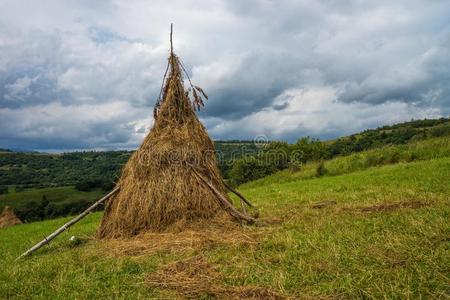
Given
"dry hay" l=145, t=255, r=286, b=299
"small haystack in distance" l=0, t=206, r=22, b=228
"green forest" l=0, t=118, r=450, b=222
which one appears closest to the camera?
"dry hay" l=145, t=255, r=286, b=299

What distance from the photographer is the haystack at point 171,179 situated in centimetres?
1042

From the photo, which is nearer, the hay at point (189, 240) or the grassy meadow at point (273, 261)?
the grassy meadow at point (273, 261)

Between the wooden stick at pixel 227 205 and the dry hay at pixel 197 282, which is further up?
the wooden stick at pixel 227 205

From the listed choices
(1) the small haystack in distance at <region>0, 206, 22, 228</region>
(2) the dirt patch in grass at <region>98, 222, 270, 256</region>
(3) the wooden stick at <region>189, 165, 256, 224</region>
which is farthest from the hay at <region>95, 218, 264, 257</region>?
(1) the small haystack in distance at <region>0, 206, 22, 228</region>

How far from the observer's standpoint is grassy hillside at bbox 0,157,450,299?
5.34 m

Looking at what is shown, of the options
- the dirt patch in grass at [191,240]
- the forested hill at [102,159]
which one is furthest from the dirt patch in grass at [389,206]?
the forested hill at [102,159]

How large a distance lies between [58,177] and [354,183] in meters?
121

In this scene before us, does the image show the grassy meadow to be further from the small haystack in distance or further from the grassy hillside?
the small haystack in distance

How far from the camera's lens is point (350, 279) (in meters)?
5.36

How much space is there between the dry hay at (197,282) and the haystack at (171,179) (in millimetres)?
3191

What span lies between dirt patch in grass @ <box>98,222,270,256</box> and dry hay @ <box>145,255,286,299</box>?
110 cm

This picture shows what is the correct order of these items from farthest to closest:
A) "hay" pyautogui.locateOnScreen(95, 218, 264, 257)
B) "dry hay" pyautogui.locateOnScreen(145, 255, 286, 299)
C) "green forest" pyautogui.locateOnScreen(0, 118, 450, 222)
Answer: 1. "green forest" pyautogui.locateOnScreen(0, 118, 450, 222)
2. "hay" pyautogui.locateOnScreen(95, 218, 264, 257)
3. "dry hay" pyautogui.locateOnScreen(145, 255, 286, 299)

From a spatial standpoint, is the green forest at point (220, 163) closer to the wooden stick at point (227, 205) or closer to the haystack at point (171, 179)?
the haystack at point (171, 179)

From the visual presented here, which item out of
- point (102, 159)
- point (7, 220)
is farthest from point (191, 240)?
point (102, 159)
